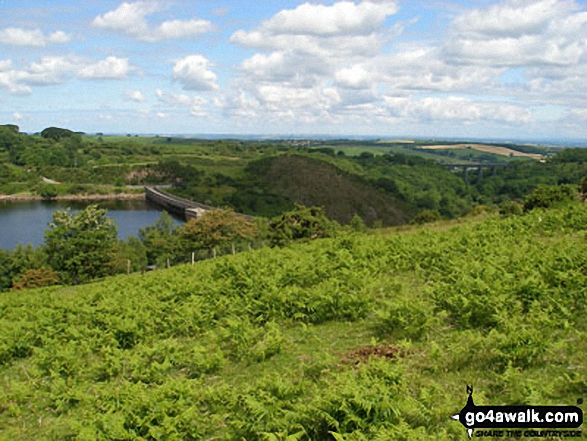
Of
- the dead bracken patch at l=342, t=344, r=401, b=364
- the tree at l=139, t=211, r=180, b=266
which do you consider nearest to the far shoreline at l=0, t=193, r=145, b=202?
the tree at l=139, t=211, r=180, b=266

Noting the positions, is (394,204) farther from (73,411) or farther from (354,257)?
(73,411)

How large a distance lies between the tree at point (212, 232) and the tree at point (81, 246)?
6.42 meters

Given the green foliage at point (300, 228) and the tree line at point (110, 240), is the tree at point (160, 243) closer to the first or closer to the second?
the tree line at point (110, 240)

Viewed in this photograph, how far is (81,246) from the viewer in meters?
38.6

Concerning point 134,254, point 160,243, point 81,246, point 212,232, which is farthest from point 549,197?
point 134,254

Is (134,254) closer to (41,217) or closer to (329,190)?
(41,217)

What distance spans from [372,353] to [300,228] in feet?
87.9

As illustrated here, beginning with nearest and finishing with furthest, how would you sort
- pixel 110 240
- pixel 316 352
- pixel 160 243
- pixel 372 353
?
pixel 372 353 < pixel 316 352 < pixel 110 240 < pixel 160 243

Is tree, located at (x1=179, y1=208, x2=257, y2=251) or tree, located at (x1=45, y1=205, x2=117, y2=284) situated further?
tree, located at (x1=179, y1=208, x2=257, y2=251)

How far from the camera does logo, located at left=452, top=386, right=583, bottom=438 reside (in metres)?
4.87

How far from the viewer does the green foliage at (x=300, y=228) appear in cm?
3359

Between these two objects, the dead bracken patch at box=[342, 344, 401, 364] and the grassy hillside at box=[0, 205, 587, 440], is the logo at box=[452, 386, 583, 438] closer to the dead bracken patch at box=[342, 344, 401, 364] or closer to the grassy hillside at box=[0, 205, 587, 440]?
the grassy hillside at box=[0, 205, 587, 440]

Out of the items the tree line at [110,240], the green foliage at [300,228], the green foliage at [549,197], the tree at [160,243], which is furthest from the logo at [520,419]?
the tree at [160,243]

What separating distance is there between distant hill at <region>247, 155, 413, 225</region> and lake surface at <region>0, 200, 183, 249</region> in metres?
33.4
